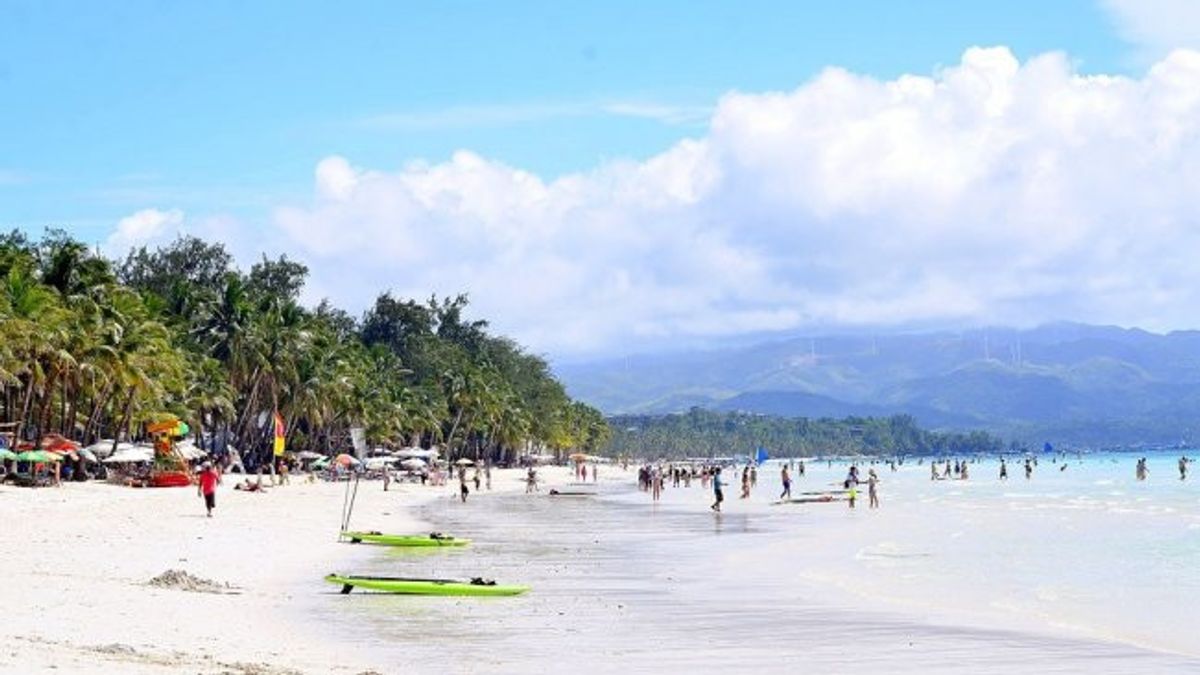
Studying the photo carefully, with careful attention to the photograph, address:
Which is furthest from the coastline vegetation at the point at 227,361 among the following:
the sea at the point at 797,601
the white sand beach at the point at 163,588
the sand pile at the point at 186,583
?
the sand pile at the point at 186,583

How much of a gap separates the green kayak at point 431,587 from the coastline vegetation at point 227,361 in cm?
3221

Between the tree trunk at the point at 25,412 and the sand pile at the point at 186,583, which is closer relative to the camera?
the sand pile at the point at 186,583

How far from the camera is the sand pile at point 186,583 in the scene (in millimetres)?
20617

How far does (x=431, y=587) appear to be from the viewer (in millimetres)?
21562

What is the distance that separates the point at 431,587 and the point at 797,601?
5791 millimetres

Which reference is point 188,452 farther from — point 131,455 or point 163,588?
point 163,588

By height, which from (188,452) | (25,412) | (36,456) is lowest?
(36,456)

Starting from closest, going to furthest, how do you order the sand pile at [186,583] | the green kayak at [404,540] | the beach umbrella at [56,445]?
the sand pile at [186,583], the green kayak at [404,540], the beach umbrella at [56,445]

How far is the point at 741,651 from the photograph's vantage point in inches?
648

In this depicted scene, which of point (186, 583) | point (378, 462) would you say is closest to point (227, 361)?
point (378, 462)

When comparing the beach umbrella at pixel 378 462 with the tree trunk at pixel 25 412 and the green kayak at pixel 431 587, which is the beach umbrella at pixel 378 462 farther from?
the green kayak at pixel 431 587

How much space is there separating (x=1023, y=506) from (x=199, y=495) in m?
35.7

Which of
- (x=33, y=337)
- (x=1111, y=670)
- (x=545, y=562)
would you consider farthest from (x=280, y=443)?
(x=1111, y=670)

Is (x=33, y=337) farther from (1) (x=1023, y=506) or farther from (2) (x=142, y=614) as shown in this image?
(1) (x=1023, y=506)
